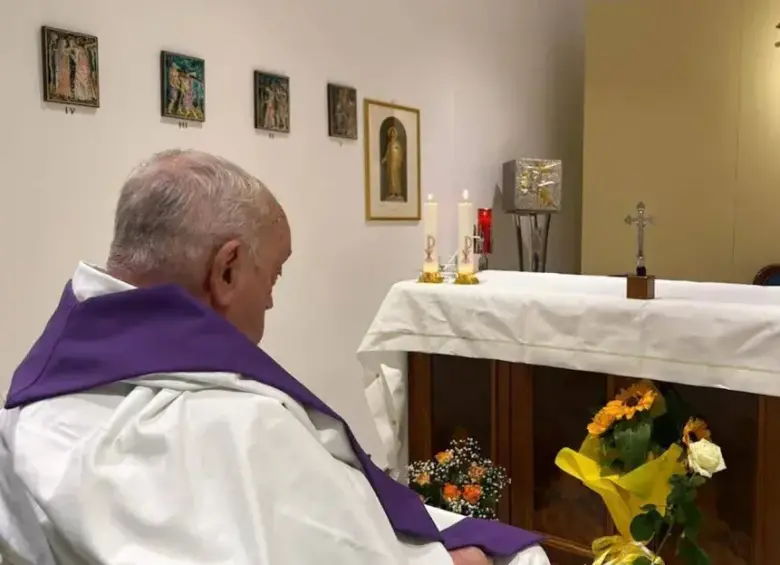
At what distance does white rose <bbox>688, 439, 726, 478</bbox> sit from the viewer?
1758 mm

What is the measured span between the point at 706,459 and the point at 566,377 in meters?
0.56

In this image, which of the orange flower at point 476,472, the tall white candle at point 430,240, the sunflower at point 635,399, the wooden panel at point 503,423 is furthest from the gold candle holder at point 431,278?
the sunflower at point 635,399

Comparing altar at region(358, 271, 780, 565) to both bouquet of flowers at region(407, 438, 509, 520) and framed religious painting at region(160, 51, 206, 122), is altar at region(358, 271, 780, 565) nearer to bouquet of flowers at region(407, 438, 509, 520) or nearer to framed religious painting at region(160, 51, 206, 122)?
bouquet of flowers at region(407, 438, 509, 520)

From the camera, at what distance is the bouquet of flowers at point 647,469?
1.81 m

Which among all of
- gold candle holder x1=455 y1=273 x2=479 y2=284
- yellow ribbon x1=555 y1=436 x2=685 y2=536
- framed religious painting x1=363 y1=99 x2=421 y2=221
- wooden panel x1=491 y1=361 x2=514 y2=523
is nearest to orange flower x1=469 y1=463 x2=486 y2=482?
wooden panel x1=491 y1=361 x2=514 y2=523

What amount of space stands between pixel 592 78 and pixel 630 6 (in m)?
0.45

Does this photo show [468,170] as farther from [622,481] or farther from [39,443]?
[39,443]

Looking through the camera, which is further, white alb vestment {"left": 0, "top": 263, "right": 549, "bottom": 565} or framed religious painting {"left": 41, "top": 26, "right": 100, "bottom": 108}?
framed religious painting {"left": 41, "top": 26, "right": 100, "bottom": 108}

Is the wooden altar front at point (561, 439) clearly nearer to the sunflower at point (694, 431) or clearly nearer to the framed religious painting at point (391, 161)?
the sunflower at point (694, 431)

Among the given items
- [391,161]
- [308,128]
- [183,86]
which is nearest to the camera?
[183,86]

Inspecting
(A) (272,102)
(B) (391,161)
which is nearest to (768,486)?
(A) (272,102)

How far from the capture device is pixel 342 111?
3410 mm

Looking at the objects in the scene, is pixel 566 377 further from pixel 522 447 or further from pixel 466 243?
pixel 466 243

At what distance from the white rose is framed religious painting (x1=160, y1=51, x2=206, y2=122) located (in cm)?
194
